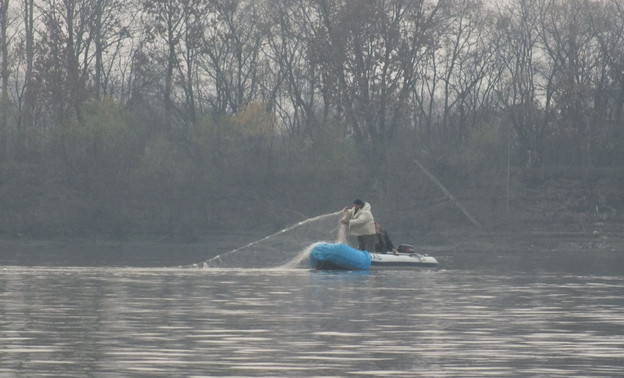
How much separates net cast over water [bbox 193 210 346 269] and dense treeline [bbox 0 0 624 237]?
29.9 m

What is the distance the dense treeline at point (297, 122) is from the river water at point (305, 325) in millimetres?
34002

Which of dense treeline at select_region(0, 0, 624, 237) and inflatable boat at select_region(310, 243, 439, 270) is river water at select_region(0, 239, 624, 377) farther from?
dense treeline at select_region(0, 0, 624, 237)

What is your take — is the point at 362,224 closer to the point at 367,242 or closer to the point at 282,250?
the point at 367,242

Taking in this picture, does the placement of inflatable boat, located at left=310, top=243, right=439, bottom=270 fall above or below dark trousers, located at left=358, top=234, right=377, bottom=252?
below

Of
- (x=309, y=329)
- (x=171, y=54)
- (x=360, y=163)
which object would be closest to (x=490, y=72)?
(x=360, y=163)

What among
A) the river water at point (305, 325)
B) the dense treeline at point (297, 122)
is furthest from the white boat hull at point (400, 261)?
the dense treeline at point (297, 122)

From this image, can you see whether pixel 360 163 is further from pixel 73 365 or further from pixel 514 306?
pixel 73 365

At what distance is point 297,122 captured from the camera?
239 ft

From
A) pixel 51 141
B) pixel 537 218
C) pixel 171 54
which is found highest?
pixel 171 54

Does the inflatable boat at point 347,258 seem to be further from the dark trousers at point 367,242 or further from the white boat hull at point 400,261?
the dark trousers at point 367,242

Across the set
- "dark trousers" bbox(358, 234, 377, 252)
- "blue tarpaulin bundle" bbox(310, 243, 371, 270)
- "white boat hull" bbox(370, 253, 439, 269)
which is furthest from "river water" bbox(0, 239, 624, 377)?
"dark trousers" bbox(358, 234, 377, 252)

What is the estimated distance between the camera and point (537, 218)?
204 feet

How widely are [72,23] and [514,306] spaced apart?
49870 millimetres

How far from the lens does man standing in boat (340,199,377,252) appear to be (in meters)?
33.1
